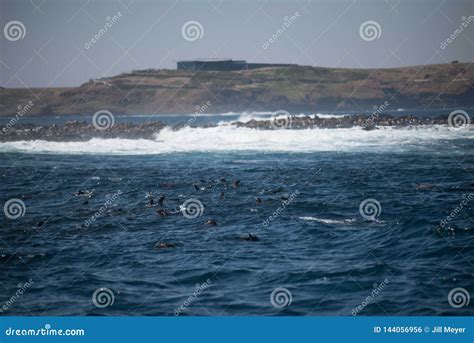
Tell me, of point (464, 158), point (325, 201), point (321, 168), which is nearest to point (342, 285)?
point (325, 201)

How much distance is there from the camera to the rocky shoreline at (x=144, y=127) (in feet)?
161

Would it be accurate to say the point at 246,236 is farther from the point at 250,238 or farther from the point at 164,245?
the point at 164,245

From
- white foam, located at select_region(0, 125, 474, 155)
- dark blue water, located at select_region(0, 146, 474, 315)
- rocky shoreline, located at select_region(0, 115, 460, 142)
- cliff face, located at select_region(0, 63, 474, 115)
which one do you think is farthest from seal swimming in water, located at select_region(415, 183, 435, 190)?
rocky shoreline, located at select_region(0, 115, 460, 142)

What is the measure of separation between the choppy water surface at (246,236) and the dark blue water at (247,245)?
0.15 ft

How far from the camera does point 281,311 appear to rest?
36.5 feet

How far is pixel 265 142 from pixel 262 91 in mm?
53576

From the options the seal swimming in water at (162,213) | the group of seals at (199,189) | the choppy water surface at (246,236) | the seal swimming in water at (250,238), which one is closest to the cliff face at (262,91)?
the choppy water surface at (246,236)

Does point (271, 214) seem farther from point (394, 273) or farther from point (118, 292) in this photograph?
point (118, 292)

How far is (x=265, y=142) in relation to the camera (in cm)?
4659

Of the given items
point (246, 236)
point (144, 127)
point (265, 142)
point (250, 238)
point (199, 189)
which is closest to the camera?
point (250, 238)

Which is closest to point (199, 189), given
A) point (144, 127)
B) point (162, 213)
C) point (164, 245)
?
point (162, 213)

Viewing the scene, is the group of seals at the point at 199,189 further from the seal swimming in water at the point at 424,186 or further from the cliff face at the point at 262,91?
the seal swimming in water at the point at 424,186

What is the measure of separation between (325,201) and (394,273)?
8312 mm

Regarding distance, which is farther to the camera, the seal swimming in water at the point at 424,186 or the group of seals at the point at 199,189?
the seal swimming in water at the point at 424,186
